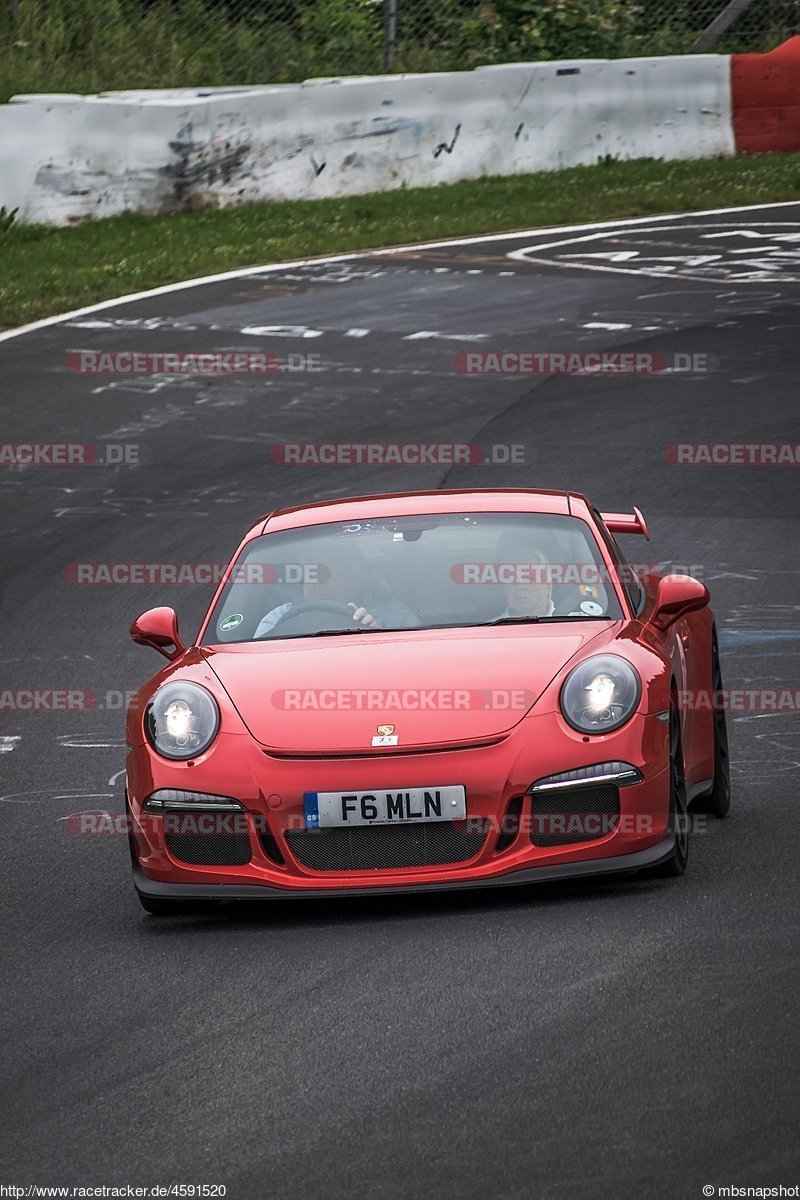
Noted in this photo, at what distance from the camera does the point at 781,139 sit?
23281mm

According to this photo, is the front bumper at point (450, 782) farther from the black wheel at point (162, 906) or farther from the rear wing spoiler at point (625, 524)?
the rear wing spoiler at point (625, 524)

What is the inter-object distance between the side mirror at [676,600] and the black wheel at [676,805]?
0.40m

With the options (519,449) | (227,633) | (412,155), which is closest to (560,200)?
(412,155)

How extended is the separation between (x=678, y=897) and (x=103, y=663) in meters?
4.86

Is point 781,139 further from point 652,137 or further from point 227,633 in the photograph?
point 227,633

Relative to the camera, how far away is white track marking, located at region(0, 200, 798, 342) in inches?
683

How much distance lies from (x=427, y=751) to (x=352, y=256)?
14163mm

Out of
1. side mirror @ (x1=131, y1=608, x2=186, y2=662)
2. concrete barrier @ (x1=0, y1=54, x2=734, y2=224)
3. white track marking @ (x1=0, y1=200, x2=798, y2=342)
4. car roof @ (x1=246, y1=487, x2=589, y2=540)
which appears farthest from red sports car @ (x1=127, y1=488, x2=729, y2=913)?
concrete barrier @ (x1=0, y1=54, x2=734, y2=224)

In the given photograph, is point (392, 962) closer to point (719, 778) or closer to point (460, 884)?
point (460, 884)

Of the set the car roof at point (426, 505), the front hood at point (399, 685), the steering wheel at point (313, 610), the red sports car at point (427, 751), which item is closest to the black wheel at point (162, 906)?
the red sports car at point (427, 751)

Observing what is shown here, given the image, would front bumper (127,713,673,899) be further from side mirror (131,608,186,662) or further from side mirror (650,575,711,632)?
side mirror (131,608,186,662)

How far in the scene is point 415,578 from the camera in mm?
6879

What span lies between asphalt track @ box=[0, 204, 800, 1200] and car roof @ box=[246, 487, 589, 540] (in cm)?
127

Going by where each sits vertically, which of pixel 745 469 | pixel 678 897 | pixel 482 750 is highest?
pixel 482 750
